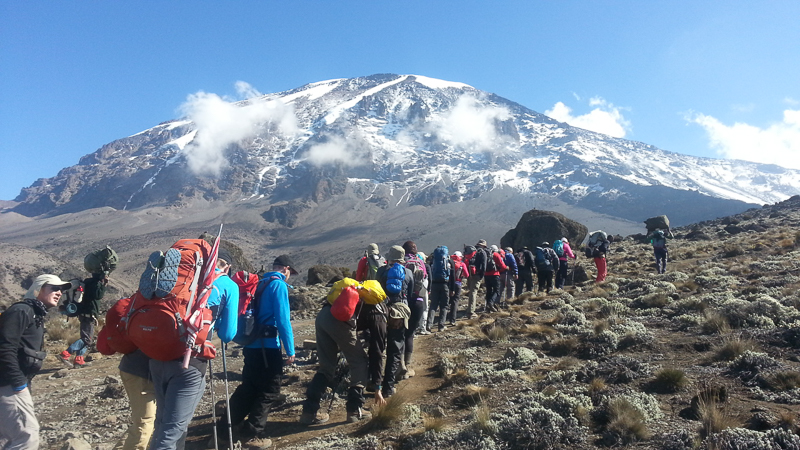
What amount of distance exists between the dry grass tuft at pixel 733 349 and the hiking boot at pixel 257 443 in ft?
17.0

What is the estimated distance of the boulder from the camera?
107 feet

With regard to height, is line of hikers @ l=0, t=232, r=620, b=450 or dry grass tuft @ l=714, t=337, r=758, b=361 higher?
line of hikers @ l=0, t=232, r=620, b=450

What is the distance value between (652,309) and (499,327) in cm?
308

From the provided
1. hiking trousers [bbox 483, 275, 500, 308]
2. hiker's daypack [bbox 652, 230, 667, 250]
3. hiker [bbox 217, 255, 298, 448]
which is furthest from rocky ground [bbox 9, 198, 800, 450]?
hiker's daypack [bbox 652, 230, 667, 250]

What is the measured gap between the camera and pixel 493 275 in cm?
1133

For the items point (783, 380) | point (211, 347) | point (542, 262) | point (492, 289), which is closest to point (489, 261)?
point (492, 289)

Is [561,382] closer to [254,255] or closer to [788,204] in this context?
[788,204]

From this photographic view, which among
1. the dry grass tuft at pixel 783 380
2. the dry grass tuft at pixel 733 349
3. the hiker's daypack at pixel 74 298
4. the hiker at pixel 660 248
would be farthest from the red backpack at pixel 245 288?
the hiker at pixel 660 248

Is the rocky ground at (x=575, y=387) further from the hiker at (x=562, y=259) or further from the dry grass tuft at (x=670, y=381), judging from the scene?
the hiker at (x=562, y=259)

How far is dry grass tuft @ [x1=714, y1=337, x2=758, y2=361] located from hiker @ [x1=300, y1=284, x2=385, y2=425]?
4.10 meters

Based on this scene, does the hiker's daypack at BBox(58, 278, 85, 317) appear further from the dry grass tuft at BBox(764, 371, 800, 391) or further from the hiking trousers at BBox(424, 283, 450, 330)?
the dry grass tuft at BBox(764, 371, 800, 391)

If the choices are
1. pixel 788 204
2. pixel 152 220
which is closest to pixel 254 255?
pixel 152 220

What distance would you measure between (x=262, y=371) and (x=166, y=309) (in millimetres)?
1677

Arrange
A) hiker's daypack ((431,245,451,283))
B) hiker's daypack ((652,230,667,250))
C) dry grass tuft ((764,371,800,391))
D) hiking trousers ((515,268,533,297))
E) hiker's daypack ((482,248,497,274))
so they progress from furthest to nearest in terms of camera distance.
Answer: hiker's daypack ((652,230,667,250)), hiking trousers ((515,268,533,297)), hiker's daypack ((482,248,497,274)), hiker's daypack ((431,245,451,283)), dry grass tuft ((764,371,800,391))
